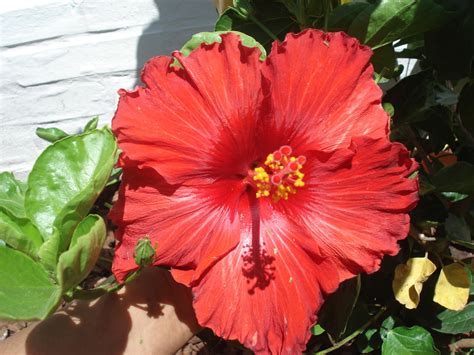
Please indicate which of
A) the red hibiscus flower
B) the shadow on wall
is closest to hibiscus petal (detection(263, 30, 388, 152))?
the red hibiscus flower

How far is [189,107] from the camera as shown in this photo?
28.0 inches

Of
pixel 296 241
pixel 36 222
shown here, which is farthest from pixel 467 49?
pixel 36 222

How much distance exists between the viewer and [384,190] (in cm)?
72

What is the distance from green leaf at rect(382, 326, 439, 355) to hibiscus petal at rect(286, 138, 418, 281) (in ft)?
1.35

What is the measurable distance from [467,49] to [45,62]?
3.81ft

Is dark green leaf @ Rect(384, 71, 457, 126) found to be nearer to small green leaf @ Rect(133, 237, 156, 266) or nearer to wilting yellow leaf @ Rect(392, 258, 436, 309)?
wilting yellow leaf @ Rect(392, 258, 436, 309)

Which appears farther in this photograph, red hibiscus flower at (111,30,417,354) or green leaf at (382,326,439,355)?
green leaf at (382,326,439,355)

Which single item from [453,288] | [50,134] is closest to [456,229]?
[453,288]

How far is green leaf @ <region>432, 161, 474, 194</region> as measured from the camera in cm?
90

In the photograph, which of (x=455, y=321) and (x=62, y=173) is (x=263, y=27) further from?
(x=455, y=321)

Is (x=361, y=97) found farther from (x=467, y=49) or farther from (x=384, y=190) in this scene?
(x=467, y=49)

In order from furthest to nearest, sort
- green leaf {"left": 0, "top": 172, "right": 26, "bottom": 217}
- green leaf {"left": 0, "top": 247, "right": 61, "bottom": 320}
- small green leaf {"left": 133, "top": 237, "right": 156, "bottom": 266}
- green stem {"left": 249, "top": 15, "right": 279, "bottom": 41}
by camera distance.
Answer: green stem {"left": 249, "top": 15, "right": 279, "bottom": 41} → green leaf {"left": 0, "top": 172, "right": 26, "bottom": 217} → small green leaf {"left": 133, "top": 237, "right": 156, "bottom": 266} → green leaf {"left": 0, "top": 247, "right": 61, "bottom": 320}

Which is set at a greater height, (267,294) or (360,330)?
(267,294)

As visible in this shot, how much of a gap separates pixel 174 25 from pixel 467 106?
900 millimetres
